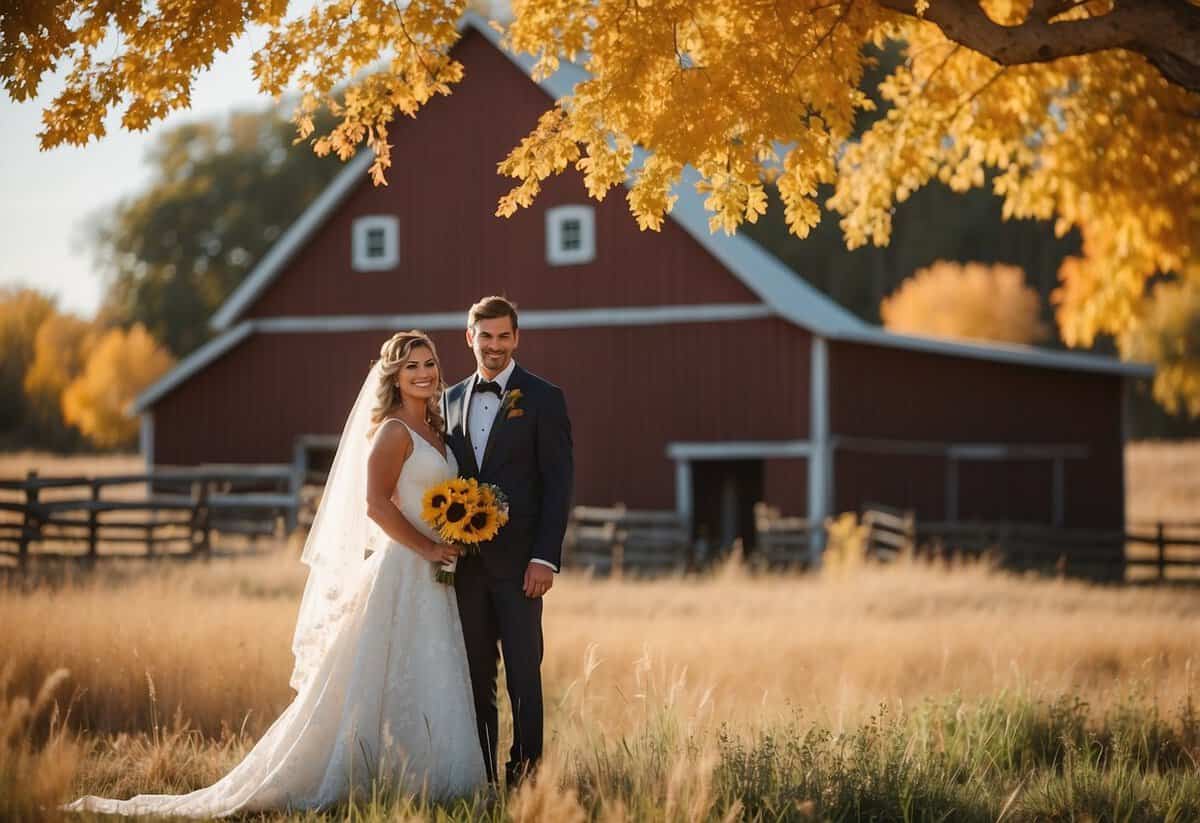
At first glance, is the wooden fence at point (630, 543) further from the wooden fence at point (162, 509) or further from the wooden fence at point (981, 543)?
the wooden fence at point (162, 509)

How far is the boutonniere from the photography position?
6023mm

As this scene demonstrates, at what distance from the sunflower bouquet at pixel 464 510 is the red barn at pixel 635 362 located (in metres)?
13.1

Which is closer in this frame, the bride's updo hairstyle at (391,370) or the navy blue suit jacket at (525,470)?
the navy blue suit jacket at (525,470)

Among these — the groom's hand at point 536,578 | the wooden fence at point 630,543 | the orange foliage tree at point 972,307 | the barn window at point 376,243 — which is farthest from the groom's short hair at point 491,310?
the orange foliage tree at point 972,307

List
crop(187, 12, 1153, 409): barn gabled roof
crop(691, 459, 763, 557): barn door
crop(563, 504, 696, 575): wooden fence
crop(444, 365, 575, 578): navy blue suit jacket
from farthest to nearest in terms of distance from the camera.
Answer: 1. crop(691, 459, 763, 557): barn door
2. crop(187, 12, 1153, 409): barn gabled roof
3. crop(563, 504, 696, 575): wooden fence
4. crop(444, 365, 575, 578): navy blue suit jacket

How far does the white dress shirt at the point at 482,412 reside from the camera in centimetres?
613

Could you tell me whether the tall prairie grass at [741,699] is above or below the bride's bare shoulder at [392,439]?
below

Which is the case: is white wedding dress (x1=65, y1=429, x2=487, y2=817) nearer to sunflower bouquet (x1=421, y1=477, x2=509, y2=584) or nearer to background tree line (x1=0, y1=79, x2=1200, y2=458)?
sunflower bouquet (x1=421, y1=477, x2=509, y2=584)

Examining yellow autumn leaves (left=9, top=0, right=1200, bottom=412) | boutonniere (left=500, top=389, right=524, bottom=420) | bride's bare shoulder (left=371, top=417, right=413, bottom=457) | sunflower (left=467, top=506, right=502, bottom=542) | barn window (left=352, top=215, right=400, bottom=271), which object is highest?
barn window (left=352, top=215, right=400, bottom=271)

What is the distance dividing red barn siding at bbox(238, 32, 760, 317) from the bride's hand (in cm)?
1349

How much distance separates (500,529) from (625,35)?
2611 millimetres

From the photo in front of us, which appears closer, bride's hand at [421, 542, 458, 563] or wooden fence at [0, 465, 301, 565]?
bride's hand at [421, 542, 458, 563]

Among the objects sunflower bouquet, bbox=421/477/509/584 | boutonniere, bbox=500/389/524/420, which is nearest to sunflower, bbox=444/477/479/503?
sunflower bouquet, bbox=421/477/509/584

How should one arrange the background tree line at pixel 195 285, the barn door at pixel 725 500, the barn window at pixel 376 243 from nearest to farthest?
the barn window at pixel 376 243, the barn door at pixel 725 500, the background tree line at pixel 195 285
